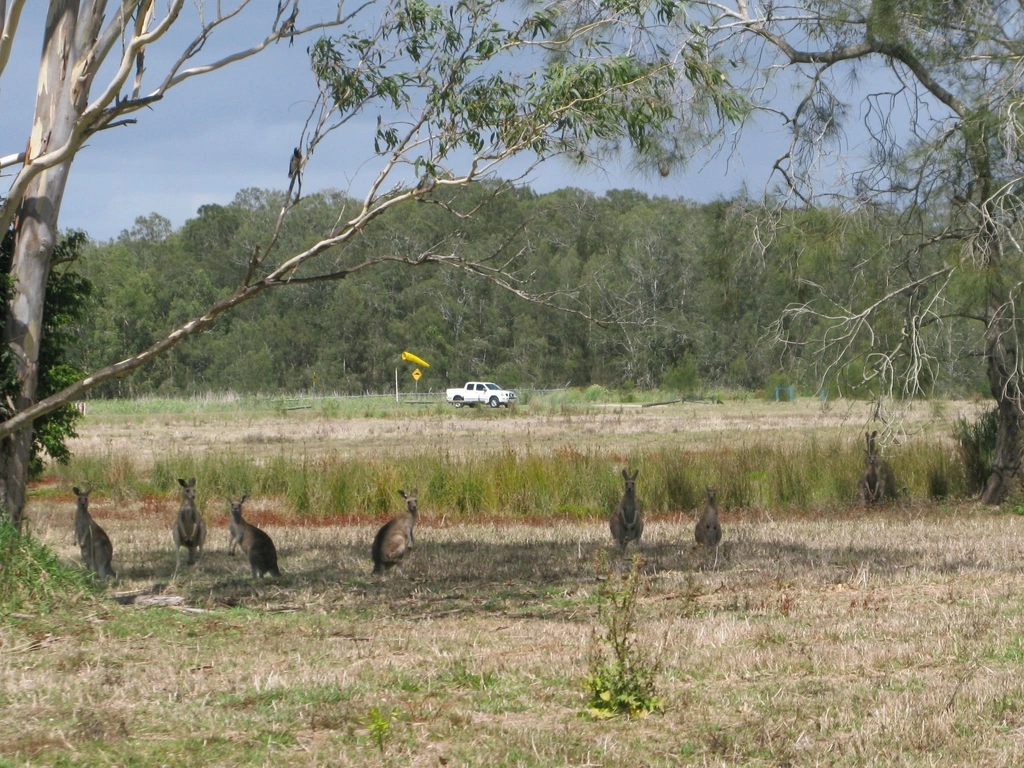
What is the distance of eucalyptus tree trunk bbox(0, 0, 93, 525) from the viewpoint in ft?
32.6

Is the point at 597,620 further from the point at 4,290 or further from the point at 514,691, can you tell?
the point at 4,290

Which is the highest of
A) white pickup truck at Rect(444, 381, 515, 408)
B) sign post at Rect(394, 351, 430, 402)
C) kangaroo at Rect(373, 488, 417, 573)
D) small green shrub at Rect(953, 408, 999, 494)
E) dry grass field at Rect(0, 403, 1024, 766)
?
sign post at Rect(394, 351, 430, 402)

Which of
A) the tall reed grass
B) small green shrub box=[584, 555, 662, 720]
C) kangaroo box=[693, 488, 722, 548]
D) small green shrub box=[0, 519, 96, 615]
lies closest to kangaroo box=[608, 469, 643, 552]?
kangaroo box=[693, 488, 722, 548]

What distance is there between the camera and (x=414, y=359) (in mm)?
60344

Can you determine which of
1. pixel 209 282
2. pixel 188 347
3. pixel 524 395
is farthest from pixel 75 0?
pixel 188 347

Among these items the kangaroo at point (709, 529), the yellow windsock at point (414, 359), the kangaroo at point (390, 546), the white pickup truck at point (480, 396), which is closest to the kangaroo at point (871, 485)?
the kangaroo at point (709, 529)

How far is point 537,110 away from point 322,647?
17.2ft

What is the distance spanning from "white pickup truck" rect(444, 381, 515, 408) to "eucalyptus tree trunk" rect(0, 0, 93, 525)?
142 ft

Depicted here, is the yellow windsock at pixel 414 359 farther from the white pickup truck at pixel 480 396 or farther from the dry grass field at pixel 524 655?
the dry grass field at pixel 524 655

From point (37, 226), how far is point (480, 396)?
1882 inches

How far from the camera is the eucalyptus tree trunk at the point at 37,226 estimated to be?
9.92m

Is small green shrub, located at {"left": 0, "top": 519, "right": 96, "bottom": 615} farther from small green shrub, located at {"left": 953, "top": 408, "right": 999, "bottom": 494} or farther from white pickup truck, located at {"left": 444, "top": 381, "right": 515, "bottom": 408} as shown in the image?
white pickup truck, located at {"left": 444, "top": 381, "right": 515, "bottom": 408}

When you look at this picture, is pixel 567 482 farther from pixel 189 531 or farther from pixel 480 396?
pixel 480 396

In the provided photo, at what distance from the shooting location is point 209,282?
66250mm
